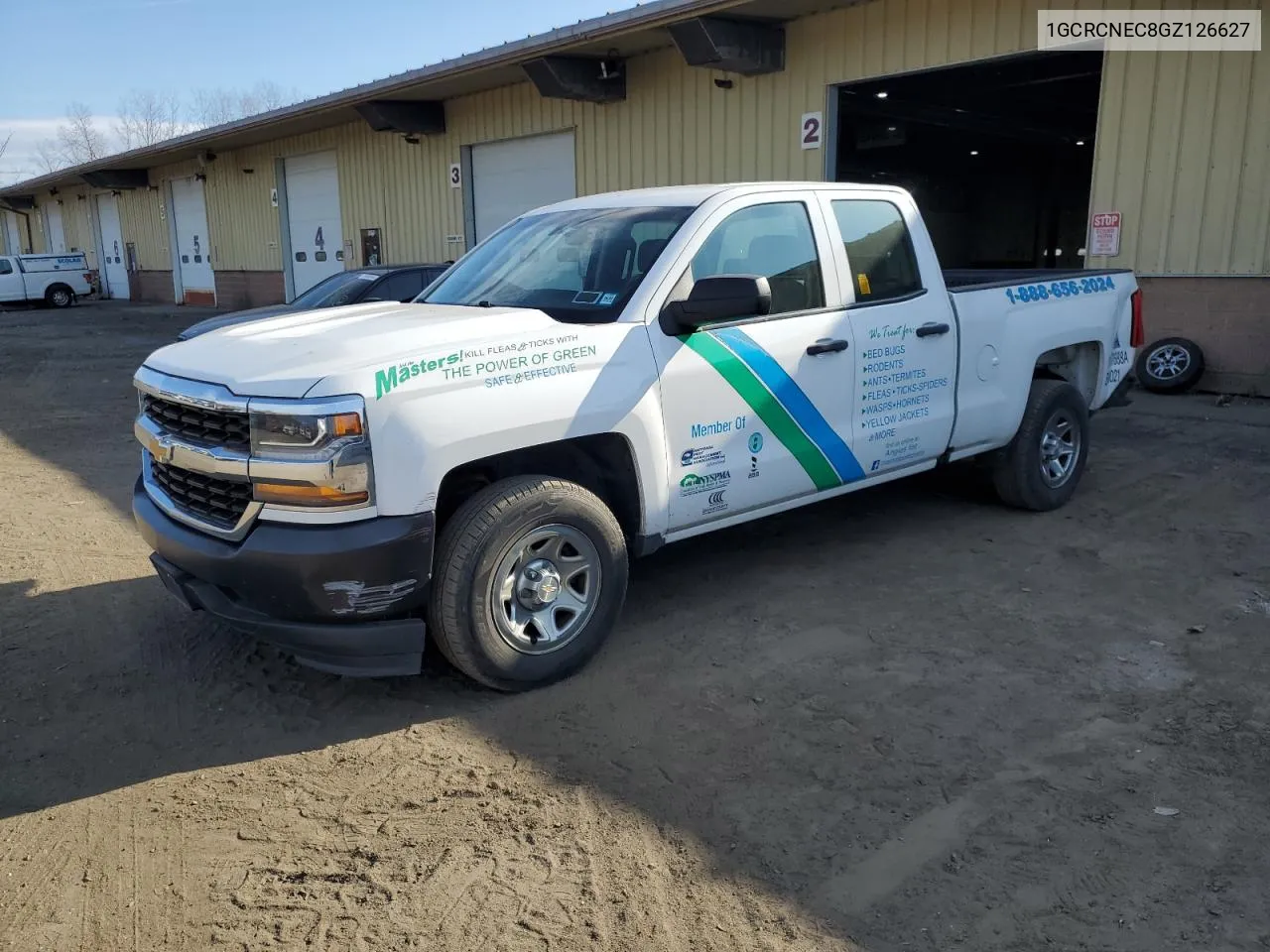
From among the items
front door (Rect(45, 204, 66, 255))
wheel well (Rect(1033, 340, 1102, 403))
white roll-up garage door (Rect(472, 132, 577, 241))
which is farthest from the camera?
front door (Rect(45, 204, 66, 255))

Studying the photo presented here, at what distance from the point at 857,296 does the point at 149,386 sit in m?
3.35

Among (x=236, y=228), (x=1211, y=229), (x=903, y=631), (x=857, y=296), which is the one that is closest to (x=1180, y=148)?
(x=1211, y=229)

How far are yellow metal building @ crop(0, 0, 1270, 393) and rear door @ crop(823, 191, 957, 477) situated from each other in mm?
6632

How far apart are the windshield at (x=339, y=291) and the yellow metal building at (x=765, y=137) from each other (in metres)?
4.98

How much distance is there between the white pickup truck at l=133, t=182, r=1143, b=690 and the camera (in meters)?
3.52

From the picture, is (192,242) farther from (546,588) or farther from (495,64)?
(546,588)

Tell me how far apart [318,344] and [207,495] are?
72 centimetres

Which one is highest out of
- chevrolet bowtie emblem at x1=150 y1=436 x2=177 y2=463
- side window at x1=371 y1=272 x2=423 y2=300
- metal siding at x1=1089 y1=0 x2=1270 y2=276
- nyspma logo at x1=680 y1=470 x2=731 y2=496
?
metal siding at x1=1089 y1=0 x2=1270 y2=276

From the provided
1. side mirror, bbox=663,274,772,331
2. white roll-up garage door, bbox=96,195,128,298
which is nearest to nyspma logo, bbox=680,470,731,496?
side mirror, bbox=663,274,772,331

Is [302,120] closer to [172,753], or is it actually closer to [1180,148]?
[1180,148]

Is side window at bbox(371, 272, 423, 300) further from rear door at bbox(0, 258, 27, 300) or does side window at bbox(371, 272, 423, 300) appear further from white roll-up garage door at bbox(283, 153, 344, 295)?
rear door at bbox(0, 258, 27, 300)

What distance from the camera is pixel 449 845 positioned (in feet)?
10.2

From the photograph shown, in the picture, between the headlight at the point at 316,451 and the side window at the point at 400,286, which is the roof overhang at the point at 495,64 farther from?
the headlight at the point at 316,451

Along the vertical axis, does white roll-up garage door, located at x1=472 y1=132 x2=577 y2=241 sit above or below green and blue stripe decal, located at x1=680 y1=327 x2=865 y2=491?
above
